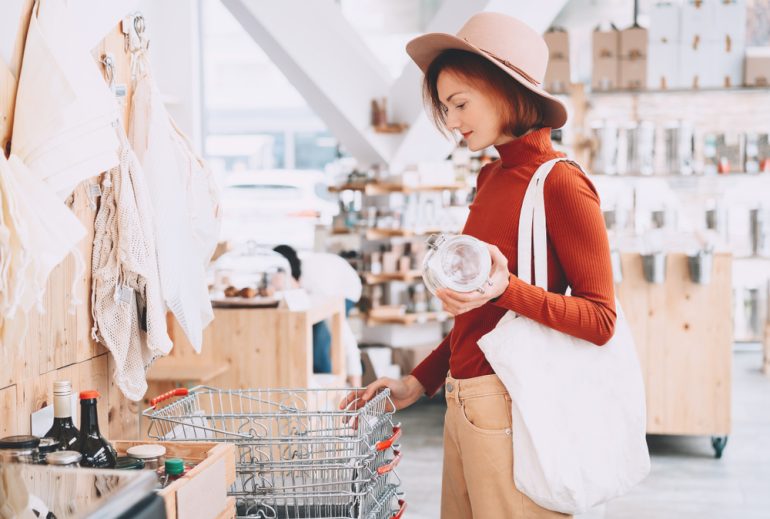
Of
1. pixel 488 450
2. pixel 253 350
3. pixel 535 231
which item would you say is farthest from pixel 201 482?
pixel 253 350

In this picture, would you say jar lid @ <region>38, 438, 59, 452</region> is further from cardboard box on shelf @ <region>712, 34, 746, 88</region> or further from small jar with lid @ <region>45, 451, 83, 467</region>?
cardboard box on shelf @ <region>712, 34, 746, 88</region>

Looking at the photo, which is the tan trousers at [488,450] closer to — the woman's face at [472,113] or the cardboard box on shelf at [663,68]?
the woman's face at [472,113]

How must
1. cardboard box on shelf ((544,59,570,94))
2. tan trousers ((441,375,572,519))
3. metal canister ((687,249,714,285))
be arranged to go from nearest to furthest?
tan trousers ((441,375,572,519))
metal canister ((687,249,714,285))
cardboard box on shelf ((544,59,570,94))

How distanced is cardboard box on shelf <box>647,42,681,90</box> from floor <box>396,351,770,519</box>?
9.24 feet

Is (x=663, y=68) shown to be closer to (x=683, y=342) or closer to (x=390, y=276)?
(x=390, y=276)

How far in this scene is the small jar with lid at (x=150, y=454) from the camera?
1.81 m

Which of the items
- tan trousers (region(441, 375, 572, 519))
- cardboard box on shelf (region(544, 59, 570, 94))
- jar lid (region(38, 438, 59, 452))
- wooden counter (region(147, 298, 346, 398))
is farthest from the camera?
cardboard box on shelf (region(544, 59, 570, 94))

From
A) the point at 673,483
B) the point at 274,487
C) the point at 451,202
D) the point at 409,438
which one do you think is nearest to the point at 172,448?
the point at 274,487

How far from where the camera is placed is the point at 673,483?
473cm

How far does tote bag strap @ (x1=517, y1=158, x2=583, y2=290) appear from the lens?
180 centimetres

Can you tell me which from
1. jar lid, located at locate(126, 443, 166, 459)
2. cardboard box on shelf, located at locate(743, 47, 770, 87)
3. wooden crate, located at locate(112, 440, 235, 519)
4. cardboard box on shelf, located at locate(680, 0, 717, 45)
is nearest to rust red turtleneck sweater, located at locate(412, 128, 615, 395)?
wooden crate, located at locate(112, 440, 235, 519)

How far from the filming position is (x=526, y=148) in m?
1.90

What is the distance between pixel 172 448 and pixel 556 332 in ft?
2.52

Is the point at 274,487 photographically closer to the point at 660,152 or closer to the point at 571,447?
the point at 571,447
